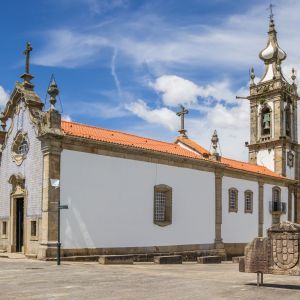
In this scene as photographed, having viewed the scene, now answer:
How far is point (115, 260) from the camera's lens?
20266 millimetres

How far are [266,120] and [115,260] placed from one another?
25.2 m

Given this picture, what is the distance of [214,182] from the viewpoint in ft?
97.8

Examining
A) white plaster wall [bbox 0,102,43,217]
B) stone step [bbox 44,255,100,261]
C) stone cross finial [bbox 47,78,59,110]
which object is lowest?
stone step [bbox 44,255,100,261]

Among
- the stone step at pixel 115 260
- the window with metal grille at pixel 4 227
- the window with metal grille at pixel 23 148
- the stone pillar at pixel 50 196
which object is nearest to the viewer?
the stone step at pixel 115 260

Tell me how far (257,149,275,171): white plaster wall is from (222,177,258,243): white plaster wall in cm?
663

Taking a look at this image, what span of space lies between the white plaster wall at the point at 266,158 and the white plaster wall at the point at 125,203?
12655 mm

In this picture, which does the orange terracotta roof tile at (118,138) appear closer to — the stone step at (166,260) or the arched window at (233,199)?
the arched window at (233,199)

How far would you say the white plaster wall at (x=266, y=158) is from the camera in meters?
40.1

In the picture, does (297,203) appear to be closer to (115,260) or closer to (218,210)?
(218,210)

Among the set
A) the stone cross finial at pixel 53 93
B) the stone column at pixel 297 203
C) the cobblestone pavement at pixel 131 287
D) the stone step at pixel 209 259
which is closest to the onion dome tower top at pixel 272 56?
the stone column at pixel 297 203

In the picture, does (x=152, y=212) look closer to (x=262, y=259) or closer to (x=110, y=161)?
(x=110, y=161)

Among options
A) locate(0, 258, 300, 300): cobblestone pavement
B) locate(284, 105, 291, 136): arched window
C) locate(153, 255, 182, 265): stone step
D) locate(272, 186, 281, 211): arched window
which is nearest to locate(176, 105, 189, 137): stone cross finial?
locate(272, 186, 281, 211): arched window

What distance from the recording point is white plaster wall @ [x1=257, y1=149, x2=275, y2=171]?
40094mm

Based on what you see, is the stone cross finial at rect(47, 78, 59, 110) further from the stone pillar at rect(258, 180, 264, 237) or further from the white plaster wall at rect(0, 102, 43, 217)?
the stone pillar at rect(258, 180, 264, 237)
